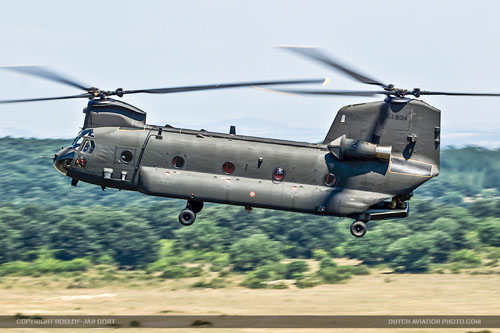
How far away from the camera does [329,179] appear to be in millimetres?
29359

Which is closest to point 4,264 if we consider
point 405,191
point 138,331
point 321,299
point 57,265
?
point 57,265

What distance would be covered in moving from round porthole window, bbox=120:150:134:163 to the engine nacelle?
8.23 m

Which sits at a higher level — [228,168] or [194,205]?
[228,168]

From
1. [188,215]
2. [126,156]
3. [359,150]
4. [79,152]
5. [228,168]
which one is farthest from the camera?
[79,152]

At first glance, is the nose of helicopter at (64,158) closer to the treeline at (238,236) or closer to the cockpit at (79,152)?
the cockpit at (79,152)

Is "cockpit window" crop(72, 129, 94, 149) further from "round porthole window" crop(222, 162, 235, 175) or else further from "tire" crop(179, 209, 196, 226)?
"round porthole window" crop(222, 162, 235, 175)

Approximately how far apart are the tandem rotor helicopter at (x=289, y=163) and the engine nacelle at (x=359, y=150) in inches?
1.6

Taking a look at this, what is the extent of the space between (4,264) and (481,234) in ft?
167

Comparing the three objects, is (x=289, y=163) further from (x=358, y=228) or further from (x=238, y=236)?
(x=238, y=236)

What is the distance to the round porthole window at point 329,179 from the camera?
2936 centimetres

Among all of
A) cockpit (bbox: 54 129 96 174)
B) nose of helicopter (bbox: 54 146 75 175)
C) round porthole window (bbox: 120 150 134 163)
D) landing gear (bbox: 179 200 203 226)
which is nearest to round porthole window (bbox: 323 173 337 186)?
landing gear (bbox: 179 200 203 226)

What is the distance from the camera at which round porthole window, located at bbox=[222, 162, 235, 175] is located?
29.3 meters

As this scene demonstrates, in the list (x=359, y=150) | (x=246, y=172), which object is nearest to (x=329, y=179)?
(x=359, y=150)

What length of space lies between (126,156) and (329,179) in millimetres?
8281
